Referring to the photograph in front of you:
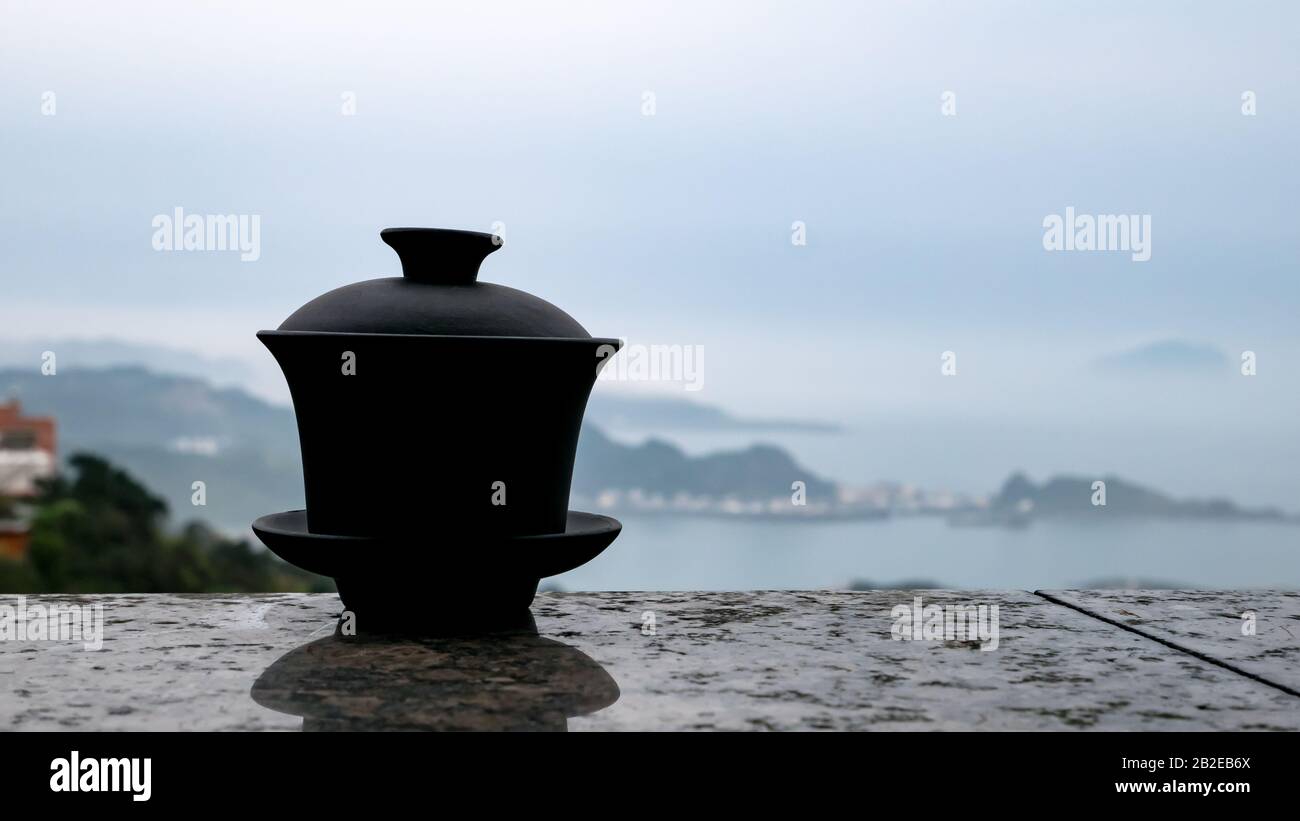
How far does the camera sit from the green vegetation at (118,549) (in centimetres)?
2423

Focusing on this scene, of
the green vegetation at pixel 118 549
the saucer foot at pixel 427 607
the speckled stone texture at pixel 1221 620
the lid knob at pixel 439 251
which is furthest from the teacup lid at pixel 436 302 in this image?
the green vegetation at pixel 118 549

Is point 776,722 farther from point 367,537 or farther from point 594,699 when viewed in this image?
point 367,537

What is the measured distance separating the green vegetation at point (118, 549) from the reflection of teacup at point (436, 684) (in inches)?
858

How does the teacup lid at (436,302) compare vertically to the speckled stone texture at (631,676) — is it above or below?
above

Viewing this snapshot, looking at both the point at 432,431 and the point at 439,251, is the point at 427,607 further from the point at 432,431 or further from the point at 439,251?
the point at 439,251

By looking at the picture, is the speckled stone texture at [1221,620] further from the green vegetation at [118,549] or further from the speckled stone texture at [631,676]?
the green vegetation at [118,549]

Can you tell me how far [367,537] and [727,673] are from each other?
82 cm

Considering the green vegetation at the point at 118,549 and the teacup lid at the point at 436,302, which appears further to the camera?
the green vegetation at the point at 118,549

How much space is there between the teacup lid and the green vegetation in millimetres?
21727

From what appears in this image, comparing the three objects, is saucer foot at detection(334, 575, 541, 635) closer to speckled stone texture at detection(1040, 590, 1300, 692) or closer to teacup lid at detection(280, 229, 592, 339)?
teacup lid at detection(280, 229, 592, 339)

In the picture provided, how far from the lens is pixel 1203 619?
9.80 ft

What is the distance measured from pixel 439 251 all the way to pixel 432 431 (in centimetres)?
44

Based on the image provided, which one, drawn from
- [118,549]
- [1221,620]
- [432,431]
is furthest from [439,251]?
[118,549]
